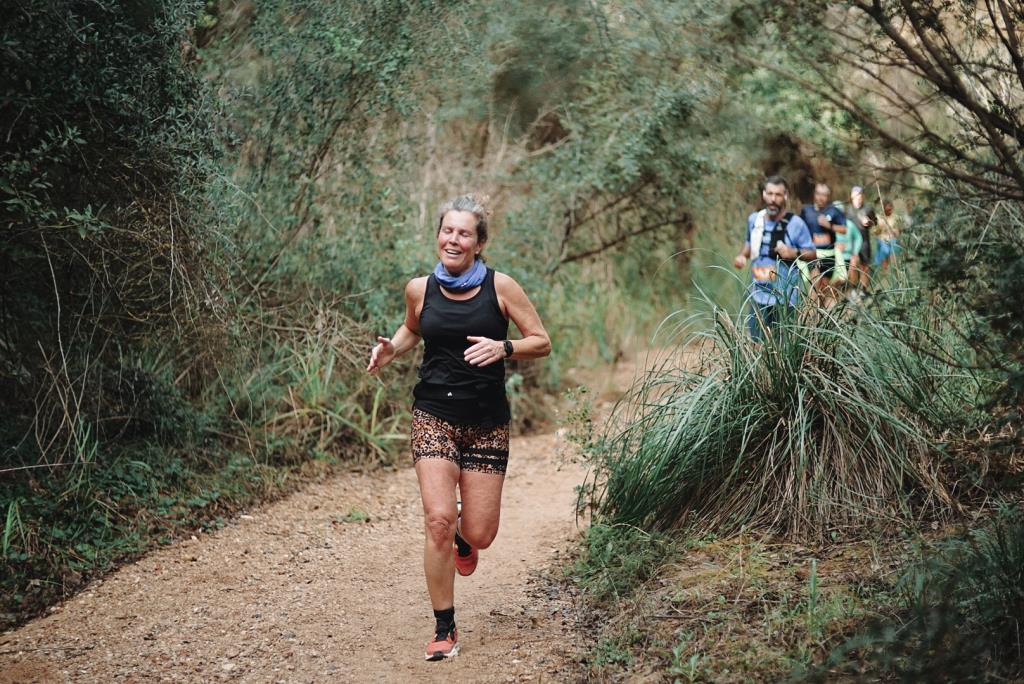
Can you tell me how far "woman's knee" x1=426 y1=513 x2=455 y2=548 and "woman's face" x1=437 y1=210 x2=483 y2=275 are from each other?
3.70ft

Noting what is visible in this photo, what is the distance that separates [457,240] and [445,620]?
1.74 m

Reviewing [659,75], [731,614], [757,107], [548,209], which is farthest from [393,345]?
[757,107]

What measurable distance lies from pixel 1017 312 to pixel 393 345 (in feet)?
8.94

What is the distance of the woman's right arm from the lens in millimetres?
4875

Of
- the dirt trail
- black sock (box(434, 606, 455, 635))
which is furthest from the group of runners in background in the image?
black sock (box(434, 606, 455, 635))

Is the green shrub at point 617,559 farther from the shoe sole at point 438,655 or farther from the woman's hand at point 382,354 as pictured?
the woman's hand at point 382,354

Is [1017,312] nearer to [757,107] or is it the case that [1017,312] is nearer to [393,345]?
[393,345]

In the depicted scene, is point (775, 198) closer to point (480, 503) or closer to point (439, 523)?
point (480, 503)

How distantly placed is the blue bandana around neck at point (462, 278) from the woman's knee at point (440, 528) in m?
1.04

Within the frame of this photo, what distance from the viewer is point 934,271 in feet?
13.4

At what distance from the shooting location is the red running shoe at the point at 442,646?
→ 4652mm

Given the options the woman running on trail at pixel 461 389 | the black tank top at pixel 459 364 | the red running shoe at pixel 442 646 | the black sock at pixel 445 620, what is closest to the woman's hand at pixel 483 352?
the woman running on trail at pixel 461 389

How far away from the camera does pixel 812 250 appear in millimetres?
7723

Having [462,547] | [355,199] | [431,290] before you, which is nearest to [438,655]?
[462,547]
